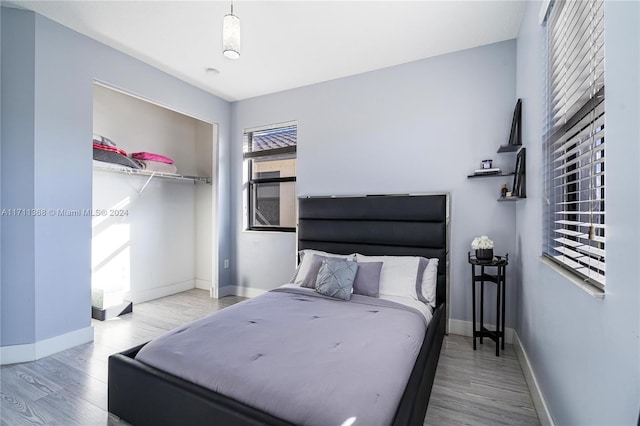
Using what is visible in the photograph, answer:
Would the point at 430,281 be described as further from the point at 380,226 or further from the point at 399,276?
the point at 380,226

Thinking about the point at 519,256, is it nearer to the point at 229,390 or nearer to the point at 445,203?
the point at 445,203

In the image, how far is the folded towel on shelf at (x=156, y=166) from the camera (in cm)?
363

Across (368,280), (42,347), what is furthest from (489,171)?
(42,347)

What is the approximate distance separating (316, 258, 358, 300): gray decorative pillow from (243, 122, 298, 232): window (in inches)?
55.9

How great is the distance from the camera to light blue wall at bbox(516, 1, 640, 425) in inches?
33.0

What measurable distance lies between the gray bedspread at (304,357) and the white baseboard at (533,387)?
72cm

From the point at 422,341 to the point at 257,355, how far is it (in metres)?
1.06

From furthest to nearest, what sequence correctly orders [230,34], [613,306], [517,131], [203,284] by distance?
[203,284] < [517,131] < [230,34] < [613,306]

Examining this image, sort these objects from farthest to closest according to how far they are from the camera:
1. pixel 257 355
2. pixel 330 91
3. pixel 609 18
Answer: pixel 330 91
pixel 257 355
pixel 609 18

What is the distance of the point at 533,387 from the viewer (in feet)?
6.30

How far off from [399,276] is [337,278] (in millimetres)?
574

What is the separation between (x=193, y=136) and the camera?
476cm

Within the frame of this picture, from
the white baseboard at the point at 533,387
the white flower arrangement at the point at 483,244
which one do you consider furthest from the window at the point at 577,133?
the white baseboard at the point at 533,387

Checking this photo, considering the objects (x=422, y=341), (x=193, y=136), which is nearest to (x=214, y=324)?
(x=422, y=341)
